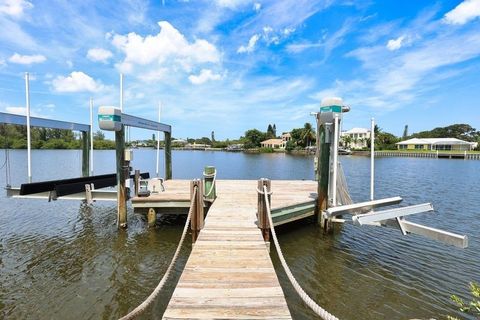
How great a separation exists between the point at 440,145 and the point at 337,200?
91.8 meters

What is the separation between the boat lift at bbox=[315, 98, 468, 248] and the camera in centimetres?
639

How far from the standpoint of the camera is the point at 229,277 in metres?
4.05

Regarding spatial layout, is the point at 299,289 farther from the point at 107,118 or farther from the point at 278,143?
the point at 278,143

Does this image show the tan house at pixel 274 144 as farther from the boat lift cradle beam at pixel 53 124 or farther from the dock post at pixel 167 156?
the boat lift cradle beam at pixel 53 124

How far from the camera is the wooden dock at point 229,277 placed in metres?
3.20

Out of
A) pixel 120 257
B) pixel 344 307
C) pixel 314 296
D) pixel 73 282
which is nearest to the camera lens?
pixel 344 307

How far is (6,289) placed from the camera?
5754mm

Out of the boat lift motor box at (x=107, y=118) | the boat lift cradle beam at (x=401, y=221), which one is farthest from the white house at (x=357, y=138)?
the boat lift motor box at (x=107, y=118)

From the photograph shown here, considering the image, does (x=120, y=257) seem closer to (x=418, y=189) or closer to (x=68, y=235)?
(x=68, y=235)

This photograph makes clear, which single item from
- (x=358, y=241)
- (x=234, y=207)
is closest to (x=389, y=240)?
(x=358, y=241)

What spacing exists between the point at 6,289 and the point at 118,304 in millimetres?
2618

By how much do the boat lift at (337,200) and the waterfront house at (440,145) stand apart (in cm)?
8934

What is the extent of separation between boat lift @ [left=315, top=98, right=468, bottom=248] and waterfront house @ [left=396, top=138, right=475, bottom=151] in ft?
293

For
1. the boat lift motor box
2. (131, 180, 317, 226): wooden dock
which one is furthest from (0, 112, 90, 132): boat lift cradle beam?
(131, 180, 317, 226): wooden dock
